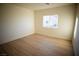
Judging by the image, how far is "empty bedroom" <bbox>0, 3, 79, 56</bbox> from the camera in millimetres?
1624

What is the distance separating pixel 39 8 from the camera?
2441mm

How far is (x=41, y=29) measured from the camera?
2057 millimetres

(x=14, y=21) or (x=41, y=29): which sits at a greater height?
(x=14, y=21)

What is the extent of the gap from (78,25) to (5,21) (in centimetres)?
240

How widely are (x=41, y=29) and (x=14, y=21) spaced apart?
55.3 inches

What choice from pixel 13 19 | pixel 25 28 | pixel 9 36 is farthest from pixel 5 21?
pixel 25 28

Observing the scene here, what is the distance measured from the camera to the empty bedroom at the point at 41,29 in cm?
162

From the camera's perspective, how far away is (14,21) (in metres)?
2.85

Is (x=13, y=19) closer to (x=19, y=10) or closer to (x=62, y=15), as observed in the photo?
(x=19, y=10)

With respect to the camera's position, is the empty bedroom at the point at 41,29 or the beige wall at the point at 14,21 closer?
the empty bedroom at the point at 41,29

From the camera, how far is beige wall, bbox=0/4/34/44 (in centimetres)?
250

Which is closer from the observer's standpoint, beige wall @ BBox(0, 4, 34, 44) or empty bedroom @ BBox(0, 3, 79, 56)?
empty bedroom @ BBox(0, 3, 79, 56)

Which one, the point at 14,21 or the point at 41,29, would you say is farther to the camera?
the point at 14,21

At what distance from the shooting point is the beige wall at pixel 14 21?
2496mm
